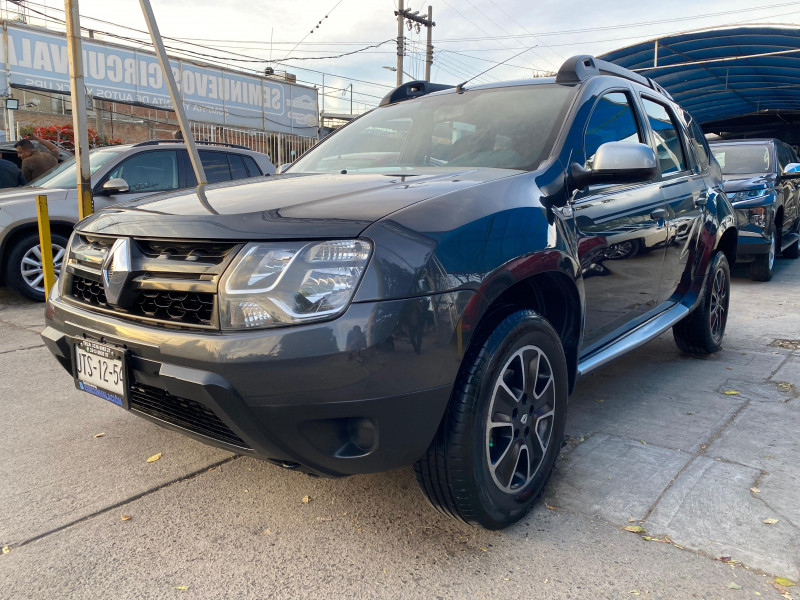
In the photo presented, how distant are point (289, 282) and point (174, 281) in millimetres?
399

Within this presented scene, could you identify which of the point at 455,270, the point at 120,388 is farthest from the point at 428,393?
the point at 120,388

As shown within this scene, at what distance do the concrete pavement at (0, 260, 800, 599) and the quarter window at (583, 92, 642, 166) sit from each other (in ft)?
4.48

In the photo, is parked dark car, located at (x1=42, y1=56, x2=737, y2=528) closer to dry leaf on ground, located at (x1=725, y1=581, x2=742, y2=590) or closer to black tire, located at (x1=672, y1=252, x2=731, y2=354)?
dry leaf on ground, located at (x1=725, y1=581, x2=742, y2=590)

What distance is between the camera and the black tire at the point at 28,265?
20.7ft

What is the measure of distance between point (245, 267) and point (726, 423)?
260 centimetres

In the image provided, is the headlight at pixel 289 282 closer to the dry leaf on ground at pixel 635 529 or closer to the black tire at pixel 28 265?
the dry leaf on ground at pixel 635 529

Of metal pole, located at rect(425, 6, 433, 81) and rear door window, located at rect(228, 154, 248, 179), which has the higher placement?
metal pole, located at rect(425, 6, 433, 81)

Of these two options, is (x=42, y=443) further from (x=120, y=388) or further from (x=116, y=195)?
(x=116, y=195)

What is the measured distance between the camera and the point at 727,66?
656 inches

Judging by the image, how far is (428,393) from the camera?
1.89 m

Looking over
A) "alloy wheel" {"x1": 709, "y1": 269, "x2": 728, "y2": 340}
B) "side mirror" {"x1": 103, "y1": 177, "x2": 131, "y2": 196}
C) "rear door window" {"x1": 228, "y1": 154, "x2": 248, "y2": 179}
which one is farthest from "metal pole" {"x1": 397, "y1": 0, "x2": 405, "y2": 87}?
"alloy wheel" {"x1": 709, "y1": 269, "x2": 728, "y2": 340}

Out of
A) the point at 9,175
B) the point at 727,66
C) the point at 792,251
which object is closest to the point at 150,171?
the point at 9,175

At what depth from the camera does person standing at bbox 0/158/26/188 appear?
27.0ft

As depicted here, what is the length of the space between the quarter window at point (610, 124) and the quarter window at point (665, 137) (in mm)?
295
